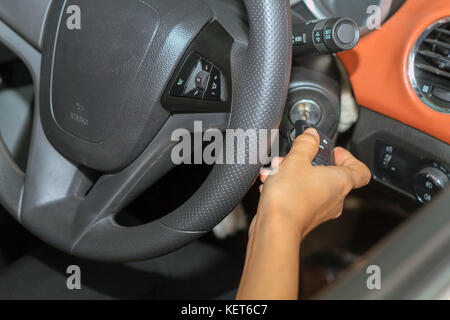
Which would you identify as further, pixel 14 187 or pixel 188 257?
pixel 188 257

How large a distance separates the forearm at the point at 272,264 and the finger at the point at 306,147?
10cm

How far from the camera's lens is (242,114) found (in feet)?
2.18

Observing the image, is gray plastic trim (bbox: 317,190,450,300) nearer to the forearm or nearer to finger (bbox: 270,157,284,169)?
the forearm

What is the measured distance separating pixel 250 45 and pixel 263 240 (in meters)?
0.25

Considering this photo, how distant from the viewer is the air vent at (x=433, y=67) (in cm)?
79

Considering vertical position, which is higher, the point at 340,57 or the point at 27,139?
the point at 340,57

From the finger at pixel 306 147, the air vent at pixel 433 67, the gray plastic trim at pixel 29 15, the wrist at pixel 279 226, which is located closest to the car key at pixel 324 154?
the finger at pixel 306 147

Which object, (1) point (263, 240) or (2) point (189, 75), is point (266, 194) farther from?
(2) point (189, 75)

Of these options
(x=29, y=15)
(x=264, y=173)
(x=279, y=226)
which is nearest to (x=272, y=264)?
(x=279, y=226)

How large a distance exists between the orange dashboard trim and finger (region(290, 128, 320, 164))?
0.25 meters

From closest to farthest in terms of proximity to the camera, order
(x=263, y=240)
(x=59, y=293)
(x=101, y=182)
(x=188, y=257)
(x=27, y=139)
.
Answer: (x=263, y=240), (x=101, y=182), (x=59, y=293), (x=188, y=257), (x=27, y=139)

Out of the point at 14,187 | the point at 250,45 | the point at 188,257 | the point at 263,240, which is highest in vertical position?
the point at 250,45

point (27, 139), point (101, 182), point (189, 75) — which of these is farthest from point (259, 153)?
point (27, 139)

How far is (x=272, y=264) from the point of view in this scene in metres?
0.54
